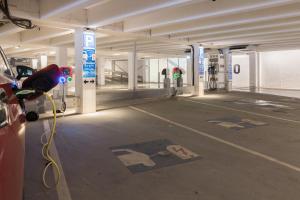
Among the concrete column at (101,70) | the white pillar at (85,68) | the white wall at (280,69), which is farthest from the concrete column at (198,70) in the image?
the concrete column at (101,70)

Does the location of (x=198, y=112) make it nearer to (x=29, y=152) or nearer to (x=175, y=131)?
(x=175, y=131)

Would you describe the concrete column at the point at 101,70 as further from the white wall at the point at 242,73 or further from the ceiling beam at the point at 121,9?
the ceiling beam at the point at 121,9

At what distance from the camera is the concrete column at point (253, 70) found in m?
16.3

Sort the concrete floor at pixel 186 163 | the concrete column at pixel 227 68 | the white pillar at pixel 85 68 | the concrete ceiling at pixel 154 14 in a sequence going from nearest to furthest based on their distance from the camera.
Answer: the concrete floor at pixel 186 163, the concrete ceiling at pixel 154 14, the white pillar at pixel 85 68, the concrete column at pixel 227 68

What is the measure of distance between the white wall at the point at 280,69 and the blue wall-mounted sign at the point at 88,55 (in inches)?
523

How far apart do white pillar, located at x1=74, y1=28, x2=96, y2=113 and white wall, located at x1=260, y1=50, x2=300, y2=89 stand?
525 inches

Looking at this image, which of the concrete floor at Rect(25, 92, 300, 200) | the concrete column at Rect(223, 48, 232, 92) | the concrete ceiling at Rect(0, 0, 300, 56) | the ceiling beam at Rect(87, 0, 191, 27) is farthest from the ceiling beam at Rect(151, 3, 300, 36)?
the concrete column at Rect(223, 48, 232, 92)

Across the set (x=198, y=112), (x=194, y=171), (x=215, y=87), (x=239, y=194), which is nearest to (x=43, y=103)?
(x=198, y=112)

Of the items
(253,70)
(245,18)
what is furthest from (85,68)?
(253,70)

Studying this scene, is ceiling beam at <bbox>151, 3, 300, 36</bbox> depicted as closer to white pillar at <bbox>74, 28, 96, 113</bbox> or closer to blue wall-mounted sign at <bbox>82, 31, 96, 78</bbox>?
blue wall-mounted sign at <bbox>82, 31, 96, 78</bbox>

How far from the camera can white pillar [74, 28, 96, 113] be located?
7699 millimetres

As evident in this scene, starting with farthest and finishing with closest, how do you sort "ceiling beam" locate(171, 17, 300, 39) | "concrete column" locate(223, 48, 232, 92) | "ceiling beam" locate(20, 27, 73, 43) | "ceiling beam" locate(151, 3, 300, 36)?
"concrete column" locate(223, 48, 232, 92), "ceiling beam" locate(20, 27, 73, 43), "ceiling beam" locate(171, 17, 300, 39), "ceiling beam" locate(151, 3, 300, 36)

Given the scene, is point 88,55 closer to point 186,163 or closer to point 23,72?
point 23,72

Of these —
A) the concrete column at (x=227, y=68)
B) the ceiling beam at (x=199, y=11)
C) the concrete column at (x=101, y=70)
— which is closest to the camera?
the ceiling beam at (x=199, y=11)
